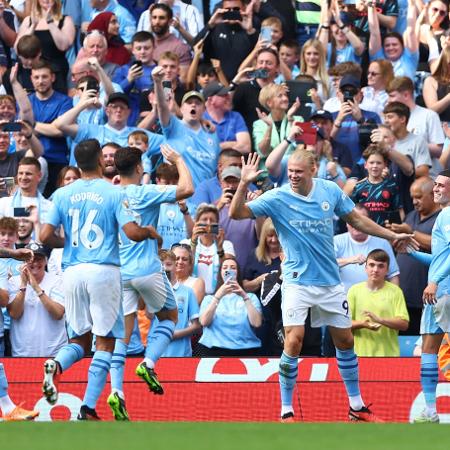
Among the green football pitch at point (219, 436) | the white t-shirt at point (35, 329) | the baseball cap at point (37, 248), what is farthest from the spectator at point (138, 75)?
the green football pitch at point (219, 436)

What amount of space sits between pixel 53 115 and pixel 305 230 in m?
5.77

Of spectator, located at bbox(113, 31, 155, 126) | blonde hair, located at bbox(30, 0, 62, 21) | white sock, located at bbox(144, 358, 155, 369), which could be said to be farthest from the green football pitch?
blonde hair, located at bbox(30, 0, 62, 21)

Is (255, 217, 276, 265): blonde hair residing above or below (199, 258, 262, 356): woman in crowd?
above

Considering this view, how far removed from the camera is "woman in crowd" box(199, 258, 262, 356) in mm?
14773

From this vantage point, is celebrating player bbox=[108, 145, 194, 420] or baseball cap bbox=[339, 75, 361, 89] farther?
baseball cap bbox=[339, 75, 361, 89]

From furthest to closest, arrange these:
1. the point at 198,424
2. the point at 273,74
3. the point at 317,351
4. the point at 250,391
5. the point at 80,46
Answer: the point at 80,46 → the point at 273,74 → the point at 317,351 → the point at 250,391 → the point at 198,424

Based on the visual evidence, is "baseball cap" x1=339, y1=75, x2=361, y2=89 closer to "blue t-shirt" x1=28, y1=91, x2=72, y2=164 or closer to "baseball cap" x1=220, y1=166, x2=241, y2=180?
"baseball cap" x1=220, y1=166, x2=241, y2=180

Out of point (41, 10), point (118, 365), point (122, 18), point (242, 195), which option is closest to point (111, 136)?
point (41, 10)

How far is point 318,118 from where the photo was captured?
1683cm

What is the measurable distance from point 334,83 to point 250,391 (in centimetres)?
518

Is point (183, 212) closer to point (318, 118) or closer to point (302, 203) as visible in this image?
point (318, 118)

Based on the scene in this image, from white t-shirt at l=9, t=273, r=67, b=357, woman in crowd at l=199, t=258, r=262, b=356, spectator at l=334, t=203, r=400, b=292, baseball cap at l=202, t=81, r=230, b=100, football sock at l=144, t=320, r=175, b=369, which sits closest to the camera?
football sock at l=144, t=320, r=175, b=369

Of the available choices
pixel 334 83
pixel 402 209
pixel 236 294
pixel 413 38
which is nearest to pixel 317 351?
pixel 236 294

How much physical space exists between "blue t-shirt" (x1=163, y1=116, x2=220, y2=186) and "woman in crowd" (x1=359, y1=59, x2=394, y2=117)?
83.3 inches
